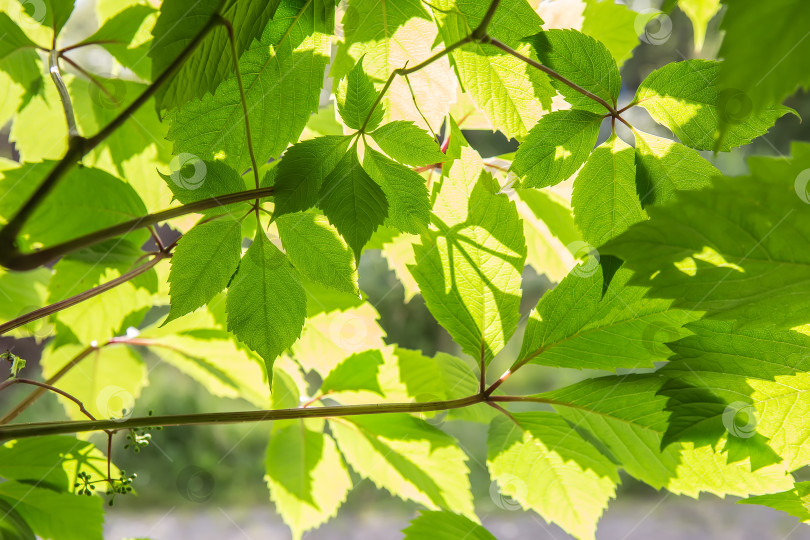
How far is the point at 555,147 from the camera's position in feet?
1.13

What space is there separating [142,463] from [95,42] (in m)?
4.51

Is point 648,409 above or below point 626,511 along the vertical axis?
above

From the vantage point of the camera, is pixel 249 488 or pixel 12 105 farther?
pixel 249 488

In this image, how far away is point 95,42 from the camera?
0.54 meters

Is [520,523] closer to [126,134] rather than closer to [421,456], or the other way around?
[421,456]

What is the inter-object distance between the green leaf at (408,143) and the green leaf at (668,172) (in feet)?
0.41

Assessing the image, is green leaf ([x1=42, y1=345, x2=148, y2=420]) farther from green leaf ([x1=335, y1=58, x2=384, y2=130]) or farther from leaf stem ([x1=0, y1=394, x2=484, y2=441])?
green leaf ([x1=335, y1=58, x2=384, y2=130])

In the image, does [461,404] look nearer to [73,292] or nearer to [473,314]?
[473,314]

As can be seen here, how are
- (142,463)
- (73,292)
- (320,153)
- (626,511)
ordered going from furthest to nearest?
(142,463)
(626,511)
(73,292)
(320,153)

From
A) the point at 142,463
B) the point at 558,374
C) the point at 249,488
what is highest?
the point at 142,463

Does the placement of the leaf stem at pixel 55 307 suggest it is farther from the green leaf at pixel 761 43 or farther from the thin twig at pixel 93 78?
the green leaf at pixel 761 43

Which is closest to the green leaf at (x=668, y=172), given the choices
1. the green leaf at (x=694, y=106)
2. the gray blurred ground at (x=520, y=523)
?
the green leaf at (x=694, y=106)

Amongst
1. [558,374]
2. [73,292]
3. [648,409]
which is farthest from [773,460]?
[558,374]

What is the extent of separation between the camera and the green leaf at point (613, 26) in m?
0.52
